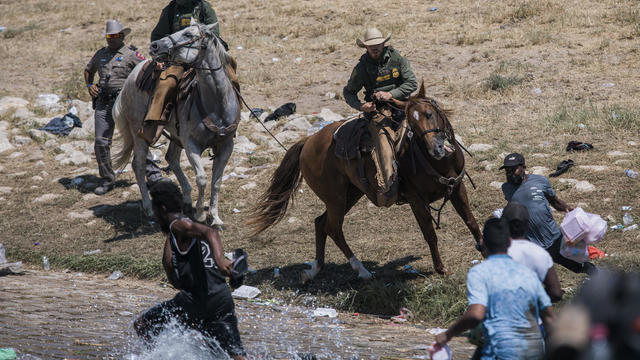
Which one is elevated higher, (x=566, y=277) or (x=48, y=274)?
(x=566, y=277)

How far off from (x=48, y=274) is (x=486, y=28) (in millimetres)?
10871

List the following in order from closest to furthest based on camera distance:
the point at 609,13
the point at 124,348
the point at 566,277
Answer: the point at 124,348
the point at 566,277
the point at 609,13

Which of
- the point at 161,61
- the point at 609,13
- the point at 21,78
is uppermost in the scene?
the point at 161,61

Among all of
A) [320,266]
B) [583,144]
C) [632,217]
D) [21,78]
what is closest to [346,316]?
[320,266]

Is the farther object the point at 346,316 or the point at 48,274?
the point at 48,274

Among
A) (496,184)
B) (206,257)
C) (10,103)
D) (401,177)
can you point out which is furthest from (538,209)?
(10,103)

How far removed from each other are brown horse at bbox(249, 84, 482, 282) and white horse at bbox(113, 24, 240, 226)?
1190 millimetres

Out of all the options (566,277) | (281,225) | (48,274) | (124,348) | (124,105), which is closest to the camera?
(124,348)

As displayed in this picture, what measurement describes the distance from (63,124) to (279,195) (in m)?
7.44

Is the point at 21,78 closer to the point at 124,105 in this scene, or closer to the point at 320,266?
the point at 124,105

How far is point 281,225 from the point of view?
939cm

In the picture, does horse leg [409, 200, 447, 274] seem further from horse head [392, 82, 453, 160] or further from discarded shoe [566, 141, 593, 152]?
discarded shoe [566, 141, 593, 152]

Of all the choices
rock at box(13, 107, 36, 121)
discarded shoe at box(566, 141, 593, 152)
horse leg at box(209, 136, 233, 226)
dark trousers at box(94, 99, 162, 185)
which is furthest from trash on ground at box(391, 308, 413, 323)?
rock at box(13, 107, 36, 121)

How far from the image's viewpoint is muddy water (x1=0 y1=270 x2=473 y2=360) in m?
5.55
